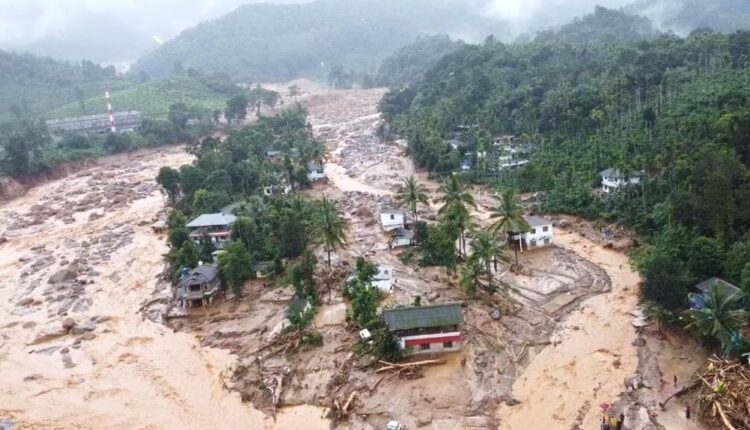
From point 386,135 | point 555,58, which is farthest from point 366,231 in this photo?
point 555,58

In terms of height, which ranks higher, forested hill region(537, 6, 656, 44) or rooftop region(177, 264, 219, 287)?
forested hill region(537, 6, 656, 44)

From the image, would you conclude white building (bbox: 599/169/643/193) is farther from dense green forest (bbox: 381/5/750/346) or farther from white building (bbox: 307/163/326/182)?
white building (bbox: 307/163/326/182)

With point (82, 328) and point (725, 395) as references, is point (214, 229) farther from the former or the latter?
point (725, 395)

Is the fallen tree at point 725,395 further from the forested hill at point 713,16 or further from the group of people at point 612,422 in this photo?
the forested hill at point 713,16

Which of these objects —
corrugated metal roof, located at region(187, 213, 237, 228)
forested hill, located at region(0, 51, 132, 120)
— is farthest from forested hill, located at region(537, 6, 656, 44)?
forested hill, located at region(0, 51, 132, 120)

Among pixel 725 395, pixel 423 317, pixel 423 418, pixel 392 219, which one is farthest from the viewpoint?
pixel 392 219

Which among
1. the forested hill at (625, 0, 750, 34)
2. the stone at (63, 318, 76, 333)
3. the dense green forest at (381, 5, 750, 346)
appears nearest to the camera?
the dense green forest at (381, 5, 750, 346)

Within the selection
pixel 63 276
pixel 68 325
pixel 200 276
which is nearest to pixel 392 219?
pixel 200 276
